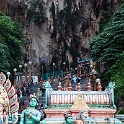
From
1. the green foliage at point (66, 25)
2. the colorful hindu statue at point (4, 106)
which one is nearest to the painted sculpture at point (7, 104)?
the colorful hindu statue at point (4, 106)

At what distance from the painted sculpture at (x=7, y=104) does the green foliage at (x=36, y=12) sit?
25.7m

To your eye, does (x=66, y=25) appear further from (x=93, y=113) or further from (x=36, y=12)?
(x=93, y=113)

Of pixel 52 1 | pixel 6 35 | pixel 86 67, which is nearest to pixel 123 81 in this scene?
pixel 6 35

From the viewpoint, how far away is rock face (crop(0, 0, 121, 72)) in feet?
105

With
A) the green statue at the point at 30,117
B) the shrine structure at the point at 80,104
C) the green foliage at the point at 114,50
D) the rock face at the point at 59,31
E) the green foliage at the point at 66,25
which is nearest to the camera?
the green statue at the point at 30,117

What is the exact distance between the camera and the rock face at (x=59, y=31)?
105 feet

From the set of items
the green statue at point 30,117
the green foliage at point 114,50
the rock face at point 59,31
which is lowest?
the green statue at point 30,117

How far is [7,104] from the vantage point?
6.69 metres

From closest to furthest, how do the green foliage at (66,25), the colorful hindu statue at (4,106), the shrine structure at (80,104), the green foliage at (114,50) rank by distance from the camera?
the colorful hindu statue at (4,106) < the shrine structure at (80,104) < the green foliage at (114,50) < the green foliage at (66,25)

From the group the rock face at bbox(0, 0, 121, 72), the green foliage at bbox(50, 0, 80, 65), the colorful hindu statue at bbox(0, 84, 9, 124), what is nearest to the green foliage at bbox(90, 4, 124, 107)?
the colorful hindu statue at bbox(0, 84, 9, 124)

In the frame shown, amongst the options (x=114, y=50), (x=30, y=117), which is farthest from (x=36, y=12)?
(x=30, y=117)

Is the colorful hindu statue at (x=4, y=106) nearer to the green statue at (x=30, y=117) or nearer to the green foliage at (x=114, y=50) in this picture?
the green statue at (x=30, y=117)

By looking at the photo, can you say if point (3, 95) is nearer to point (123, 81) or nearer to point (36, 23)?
point (123, 81)

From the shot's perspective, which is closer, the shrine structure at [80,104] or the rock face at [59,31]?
the shrine structure at [80,104]
